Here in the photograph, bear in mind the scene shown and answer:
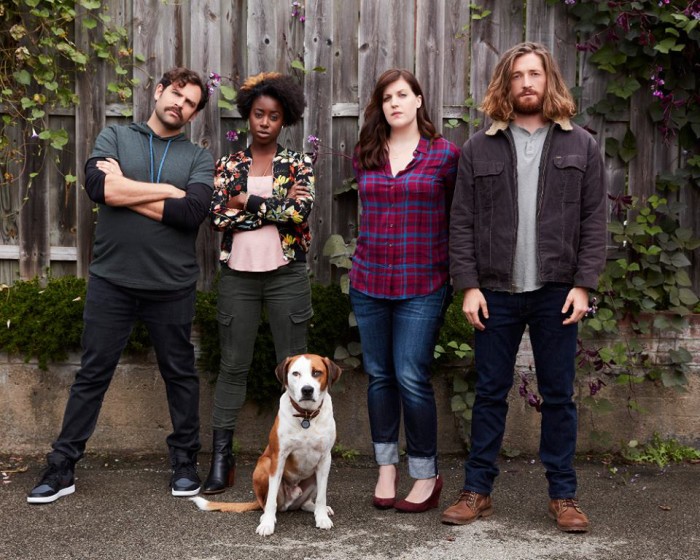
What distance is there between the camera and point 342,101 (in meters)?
5.06

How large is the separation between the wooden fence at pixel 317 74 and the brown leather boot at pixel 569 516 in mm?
2020

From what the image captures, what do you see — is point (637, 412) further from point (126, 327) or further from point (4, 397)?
point (4, 397)

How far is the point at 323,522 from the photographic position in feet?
12.8

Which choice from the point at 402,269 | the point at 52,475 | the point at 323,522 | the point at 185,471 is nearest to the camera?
the point at 323,522

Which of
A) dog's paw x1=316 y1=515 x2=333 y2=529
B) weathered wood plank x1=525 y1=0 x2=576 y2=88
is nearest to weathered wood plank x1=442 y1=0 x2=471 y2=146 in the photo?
weathered wood plank x1=525 y1=0 x2=576 y2=88

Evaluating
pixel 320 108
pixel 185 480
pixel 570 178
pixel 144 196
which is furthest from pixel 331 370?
pixel 320 108

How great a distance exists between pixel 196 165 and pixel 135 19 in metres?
1.21

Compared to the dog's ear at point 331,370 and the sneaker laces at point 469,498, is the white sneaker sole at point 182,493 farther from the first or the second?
the sneaker laces at point 469,498

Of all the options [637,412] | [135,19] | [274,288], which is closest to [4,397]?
[274,288]

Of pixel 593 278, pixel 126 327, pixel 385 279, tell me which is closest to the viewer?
pixel 593 278

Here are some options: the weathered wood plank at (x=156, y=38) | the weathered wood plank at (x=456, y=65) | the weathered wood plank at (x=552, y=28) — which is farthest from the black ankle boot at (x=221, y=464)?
the weathered wood plank at (x=552, y=28)

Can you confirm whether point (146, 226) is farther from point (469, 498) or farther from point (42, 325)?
point (469, 498)

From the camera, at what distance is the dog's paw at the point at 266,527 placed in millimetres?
3803

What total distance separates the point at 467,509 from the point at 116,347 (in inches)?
75.2
